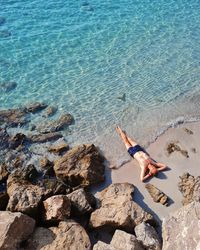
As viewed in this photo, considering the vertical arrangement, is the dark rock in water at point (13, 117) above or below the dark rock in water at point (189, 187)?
above

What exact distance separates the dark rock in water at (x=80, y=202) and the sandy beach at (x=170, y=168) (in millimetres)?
1707

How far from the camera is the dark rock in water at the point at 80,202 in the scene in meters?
11.5

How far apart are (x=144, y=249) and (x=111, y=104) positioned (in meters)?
7.84

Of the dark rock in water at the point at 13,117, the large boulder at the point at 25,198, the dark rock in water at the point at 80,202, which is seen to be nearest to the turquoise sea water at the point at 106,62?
the dark rock in water at the point at 13,117

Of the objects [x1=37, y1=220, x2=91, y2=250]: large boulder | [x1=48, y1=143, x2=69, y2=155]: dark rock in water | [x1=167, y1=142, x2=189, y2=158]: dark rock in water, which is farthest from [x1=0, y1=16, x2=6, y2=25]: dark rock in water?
[x1=37, y1=220, x2=91, y2=250]: large boulder

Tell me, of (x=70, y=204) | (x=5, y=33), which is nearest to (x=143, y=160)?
(x=70, y=204)

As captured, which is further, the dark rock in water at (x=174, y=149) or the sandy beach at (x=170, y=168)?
the dark rock in water at (x=174, y=149)

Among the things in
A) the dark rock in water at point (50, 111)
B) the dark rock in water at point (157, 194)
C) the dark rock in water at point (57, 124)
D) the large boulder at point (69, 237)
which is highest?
the large boulder at point (69, 237)

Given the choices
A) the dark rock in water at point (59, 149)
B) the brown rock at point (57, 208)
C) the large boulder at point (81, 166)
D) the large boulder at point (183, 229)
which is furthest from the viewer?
the dark rock in water at point (59, 149)

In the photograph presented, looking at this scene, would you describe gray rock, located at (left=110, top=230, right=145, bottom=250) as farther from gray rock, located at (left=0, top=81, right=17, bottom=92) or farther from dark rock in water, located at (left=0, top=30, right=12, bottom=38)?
dark rock in water, located at (left=0, top=30, right=12, bottom=38)

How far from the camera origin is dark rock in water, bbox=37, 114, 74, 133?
51.5 feet

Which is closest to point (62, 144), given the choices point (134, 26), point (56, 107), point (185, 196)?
point (56, 107)

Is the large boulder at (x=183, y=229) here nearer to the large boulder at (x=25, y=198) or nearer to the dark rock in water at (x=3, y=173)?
the large boulder at (x=25, y=198)

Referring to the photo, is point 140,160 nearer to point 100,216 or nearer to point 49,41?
point 100,216
